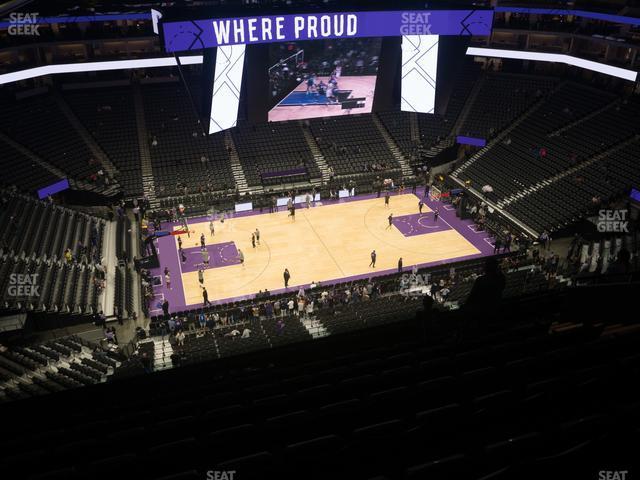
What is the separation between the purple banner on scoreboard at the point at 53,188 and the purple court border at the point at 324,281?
6442 mm

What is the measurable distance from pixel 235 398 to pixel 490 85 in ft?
138

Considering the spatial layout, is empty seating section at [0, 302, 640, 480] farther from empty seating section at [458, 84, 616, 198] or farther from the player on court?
empty seating section at [458, 84, 616, 198]

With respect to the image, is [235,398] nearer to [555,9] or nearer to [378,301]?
[378,301]

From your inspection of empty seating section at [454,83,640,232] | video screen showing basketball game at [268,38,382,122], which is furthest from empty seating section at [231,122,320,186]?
empty seating section at [454,83,640,232]

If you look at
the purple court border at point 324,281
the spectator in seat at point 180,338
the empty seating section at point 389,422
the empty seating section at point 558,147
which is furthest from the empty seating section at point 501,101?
the empty seating section at point 389,422

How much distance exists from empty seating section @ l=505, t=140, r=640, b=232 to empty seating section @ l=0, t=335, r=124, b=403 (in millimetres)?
24625

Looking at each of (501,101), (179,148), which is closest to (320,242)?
(179,148)

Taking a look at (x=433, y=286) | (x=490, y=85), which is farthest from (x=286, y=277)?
(x=490, y=85)

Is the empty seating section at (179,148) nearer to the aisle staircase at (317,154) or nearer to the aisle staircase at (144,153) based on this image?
the aisle staircase at (144,153)

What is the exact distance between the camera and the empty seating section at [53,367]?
15.0 m

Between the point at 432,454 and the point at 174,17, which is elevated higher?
the point at 174,17

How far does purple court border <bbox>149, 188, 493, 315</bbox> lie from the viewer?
86.5ft

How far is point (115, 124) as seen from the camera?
39688 mm

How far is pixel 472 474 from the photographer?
4.93 meters
